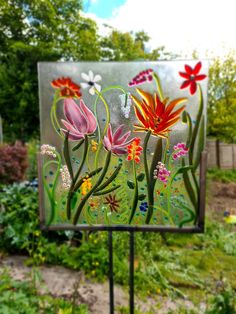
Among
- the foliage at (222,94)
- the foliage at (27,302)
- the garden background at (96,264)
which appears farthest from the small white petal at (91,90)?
the foliage at (222,94)

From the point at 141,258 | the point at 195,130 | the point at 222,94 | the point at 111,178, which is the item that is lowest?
the point at 141,258

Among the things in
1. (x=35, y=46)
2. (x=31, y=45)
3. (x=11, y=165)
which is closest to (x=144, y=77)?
(x=11, y=165)

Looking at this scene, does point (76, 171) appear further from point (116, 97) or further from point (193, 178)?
point (193, 178)

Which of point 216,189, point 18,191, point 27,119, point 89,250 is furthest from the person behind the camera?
point 27,119

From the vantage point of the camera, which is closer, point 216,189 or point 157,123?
point 157,123

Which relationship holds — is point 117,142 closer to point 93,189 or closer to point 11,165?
point 93,189

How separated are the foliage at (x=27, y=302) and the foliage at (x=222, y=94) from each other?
7.73 m

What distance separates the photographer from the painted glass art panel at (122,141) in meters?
1.34

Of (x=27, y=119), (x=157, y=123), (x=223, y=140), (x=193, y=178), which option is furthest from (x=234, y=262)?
(x=27, y=119)

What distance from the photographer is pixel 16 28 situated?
10109 millimetres

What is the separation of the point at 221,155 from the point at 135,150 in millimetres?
8868

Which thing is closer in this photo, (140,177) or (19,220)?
(140,177)

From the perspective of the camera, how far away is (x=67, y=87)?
Result: 1.35 meters

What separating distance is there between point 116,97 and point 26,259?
227 centimetres
